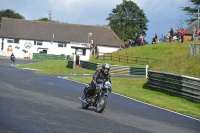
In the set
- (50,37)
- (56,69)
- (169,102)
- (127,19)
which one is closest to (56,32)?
(50,37)

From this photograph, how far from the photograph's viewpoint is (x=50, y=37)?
109938 mm

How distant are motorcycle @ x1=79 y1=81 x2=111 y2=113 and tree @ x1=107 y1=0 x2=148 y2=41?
10879 cm

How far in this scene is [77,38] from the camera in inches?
4345

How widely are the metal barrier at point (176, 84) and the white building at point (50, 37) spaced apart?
7508 cm

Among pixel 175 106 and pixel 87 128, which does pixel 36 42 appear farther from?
pixel 87 128

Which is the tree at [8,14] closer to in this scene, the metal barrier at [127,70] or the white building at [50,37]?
the white building at [50,37]

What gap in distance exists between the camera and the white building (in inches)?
4262

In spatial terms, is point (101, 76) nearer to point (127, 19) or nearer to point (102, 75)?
point (102, 75)

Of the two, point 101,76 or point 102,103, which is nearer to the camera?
point 102,103

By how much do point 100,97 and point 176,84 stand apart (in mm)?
12959

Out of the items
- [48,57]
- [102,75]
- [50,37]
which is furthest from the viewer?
[50,37]

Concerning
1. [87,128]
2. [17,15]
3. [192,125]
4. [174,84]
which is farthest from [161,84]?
[17,15]

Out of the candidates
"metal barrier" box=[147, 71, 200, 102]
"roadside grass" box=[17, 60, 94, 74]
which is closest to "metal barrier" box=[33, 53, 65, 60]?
"roadside grass" box=[17, 60, 94, 74]

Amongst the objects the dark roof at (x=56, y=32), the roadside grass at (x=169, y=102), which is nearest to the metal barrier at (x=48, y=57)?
the dark roof at (x=56, y=32)
